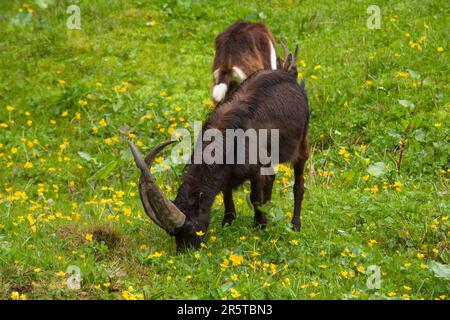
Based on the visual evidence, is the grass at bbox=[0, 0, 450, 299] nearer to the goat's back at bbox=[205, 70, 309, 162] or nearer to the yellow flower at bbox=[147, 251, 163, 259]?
the yellow flower at bbox=[147, 251, 163, 259]

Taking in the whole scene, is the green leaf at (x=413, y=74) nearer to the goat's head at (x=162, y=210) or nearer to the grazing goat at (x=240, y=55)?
the grazing goat at (x=240, y=55)

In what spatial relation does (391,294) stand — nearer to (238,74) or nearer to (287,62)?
(287,62)

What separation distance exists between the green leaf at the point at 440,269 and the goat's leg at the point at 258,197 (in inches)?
73.6

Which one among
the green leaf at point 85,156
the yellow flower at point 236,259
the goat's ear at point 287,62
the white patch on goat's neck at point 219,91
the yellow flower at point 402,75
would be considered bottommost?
the green leaf at point 85,156

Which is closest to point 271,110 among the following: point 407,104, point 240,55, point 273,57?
point 240,55

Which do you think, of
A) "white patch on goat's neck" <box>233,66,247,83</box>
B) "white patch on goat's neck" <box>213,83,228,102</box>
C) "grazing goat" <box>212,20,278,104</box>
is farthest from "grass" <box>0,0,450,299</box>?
"white patch on goat's neck" <box>233,66,247,83</box>

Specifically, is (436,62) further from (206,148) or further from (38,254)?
(38,254)

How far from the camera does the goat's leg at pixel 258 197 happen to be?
26.2 ft

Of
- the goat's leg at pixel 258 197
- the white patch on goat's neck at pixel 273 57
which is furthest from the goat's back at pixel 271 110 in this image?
the white patch on goat's neck at pixel 273 57

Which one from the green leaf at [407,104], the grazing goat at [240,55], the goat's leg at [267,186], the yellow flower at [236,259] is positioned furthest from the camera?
the green leaf at [407,104]

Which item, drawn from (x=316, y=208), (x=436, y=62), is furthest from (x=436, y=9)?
(x=316, y=208)

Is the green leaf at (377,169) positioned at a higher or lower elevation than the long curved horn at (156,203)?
lower

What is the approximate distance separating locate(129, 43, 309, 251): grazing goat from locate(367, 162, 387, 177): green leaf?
49.6 inches

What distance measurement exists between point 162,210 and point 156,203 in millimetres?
89
